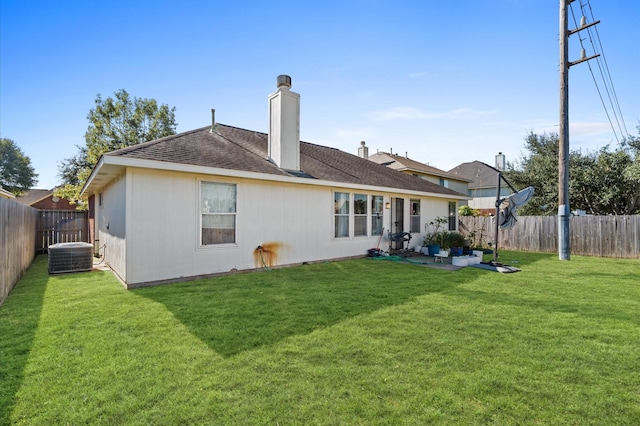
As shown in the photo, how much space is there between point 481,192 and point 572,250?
1989 centimetres

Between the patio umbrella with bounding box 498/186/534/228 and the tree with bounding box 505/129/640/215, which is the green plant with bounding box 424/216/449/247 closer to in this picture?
the patio umbrella with bounding box 498/186/534/228

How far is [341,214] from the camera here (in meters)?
10.1

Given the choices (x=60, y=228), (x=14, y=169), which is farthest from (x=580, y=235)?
(x=14, y=169)

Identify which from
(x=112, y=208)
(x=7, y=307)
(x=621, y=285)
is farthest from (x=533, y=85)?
(x=7, y=307)

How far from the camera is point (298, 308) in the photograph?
4.78 metres

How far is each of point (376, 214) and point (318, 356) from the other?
840 cm

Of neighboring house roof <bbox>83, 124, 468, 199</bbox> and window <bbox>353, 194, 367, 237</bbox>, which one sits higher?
neighboring house roof <bbox>83, 124, 468, 199</bbox>

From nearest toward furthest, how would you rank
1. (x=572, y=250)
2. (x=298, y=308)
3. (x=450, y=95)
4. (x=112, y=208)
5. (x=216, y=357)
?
1. (x=216, y=357)
2. (x=298, y=308)
3. (x=112, y=208)
4. (x=450, y=95)
5. (x=572, y=250)

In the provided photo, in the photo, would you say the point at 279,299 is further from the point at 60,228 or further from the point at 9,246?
the point at 60,228

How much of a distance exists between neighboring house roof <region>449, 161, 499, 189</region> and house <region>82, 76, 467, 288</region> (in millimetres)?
22456

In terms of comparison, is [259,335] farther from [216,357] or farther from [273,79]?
[273,79]

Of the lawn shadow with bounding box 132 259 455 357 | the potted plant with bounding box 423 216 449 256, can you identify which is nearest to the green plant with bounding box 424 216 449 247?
the potted plant with bounding box 423 216 449 256

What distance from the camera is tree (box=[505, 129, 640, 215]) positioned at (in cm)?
1440

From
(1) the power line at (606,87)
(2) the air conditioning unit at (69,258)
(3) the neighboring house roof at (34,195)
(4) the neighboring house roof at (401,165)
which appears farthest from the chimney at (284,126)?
(3) the neighboring house roof at (34,195)
